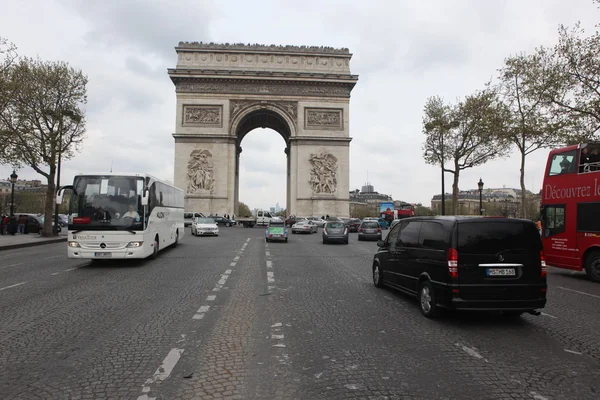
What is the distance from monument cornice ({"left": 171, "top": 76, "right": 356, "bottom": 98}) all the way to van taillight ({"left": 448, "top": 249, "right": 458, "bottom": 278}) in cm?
4462

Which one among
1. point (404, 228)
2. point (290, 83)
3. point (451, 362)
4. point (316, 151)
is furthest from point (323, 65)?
point (451, 362)

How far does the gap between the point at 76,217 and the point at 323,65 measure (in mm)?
40817

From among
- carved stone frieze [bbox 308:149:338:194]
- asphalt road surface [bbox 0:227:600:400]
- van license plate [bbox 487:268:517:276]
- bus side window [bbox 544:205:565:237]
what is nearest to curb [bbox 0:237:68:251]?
asphalt road surface [bbox 0:227:600:400]

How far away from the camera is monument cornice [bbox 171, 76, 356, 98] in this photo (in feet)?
159

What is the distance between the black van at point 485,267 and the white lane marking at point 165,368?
380cm

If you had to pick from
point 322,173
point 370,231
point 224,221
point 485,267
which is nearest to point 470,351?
point 485,267

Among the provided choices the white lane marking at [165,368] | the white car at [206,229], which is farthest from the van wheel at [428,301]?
the white car at [206,229]

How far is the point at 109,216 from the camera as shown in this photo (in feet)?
43.7

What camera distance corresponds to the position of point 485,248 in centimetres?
664

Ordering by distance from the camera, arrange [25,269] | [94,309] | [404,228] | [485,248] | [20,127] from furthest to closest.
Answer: [20,127] → [25,269] → [404,228] → [94,309] → [485,248]

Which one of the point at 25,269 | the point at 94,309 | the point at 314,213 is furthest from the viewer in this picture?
the point at 314,213

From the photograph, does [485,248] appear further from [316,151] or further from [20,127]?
[316,151]

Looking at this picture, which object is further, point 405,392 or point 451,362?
point 451,362

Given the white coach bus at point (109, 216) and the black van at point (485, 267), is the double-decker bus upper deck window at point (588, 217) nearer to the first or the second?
the black van at point (485, 267)
